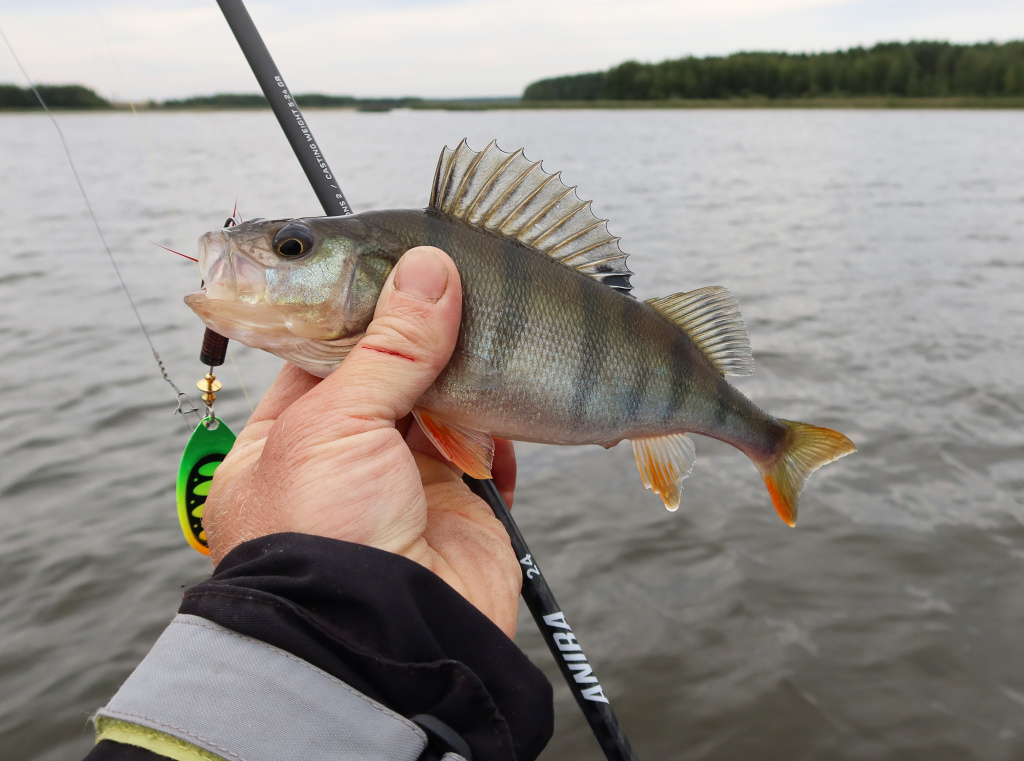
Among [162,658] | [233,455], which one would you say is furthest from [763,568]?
[162,658]

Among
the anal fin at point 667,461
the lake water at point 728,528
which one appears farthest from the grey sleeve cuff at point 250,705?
the lake water at point 728,528

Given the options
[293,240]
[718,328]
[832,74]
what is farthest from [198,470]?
[832,74]

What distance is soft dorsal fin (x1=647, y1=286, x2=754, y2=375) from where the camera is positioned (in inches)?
88.7

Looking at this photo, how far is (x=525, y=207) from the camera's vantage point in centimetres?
205

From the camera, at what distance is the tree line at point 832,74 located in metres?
68.8

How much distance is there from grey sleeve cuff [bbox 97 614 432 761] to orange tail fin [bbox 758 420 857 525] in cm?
158

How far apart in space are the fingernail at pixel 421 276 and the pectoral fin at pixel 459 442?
1.19ft

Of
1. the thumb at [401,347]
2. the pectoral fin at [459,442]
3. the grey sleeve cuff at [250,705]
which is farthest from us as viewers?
the pectoral fin at [459,442]

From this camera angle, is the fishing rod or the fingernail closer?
the fingernail

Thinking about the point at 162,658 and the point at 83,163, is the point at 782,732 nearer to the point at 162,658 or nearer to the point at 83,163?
the point at 162,658

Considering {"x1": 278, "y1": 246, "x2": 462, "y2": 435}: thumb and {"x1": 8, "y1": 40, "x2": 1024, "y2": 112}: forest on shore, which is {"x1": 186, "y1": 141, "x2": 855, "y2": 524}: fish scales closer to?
{"x1": 278, "y1": 246, "x2": 462, "y2": 435}: thumb

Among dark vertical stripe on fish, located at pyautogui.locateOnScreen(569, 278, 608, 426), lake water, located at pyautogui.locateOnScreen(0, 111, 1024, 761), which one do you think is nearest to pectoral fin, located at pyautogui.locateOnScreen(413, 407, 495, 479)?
dark vertical stripe on fish, located at pyautogui.locateOnScreen(569, 278, 608, 426)

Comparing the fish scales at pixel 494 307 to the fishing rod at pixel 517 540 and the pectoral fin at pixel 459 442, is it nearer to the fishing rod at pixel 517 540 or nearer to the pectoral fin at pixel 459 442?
the pectoral fin at pixel 459 442

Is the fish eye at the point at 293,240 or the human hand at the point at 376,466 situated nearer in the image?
the human hand at the point at 376,466
